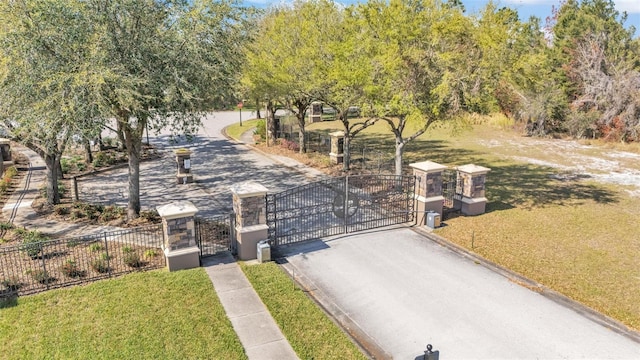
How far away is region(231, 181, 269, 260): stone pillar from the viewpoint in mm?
12789

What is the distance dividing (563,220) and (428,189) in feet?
17.2

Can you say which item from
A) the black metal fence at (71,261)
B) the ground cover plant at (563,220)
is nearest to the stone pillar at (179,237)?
the black metal fence at (71,261)

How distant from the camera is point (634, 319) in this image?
10180 millimetres

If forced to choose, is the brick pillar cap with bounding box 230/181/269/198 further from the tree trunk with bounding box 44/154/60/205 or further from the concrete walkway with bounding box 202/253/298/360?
the tree trunk with bounding box 44/154/60/205

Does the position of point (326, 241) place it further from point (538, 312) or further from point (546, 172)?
point (546, 172)

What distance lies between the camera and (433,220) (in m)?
15.7

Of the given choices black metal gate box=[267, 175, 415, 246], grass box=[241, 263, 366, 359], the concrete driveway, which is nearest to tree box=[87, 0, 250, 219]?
black metal gate box=[267, 175, 415, 246]

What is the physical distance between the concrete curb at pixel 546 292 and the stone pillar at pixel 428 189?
120 cm

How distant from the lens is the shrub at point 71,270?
1146cm

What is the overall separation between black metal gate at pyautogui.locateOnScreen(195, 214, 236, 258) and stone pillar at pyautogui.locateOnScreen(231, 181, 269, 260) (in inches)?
18.2

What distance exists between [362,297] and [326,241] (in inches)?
145

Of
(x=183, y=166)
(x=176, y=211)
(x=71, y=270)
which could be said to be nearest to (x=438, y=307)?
(x=176, y=211)

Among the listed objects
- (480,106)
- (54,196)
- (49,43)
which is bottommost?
(54,196)

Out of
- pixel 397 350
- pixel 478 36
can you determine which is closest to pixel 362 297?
pixel 397 350
